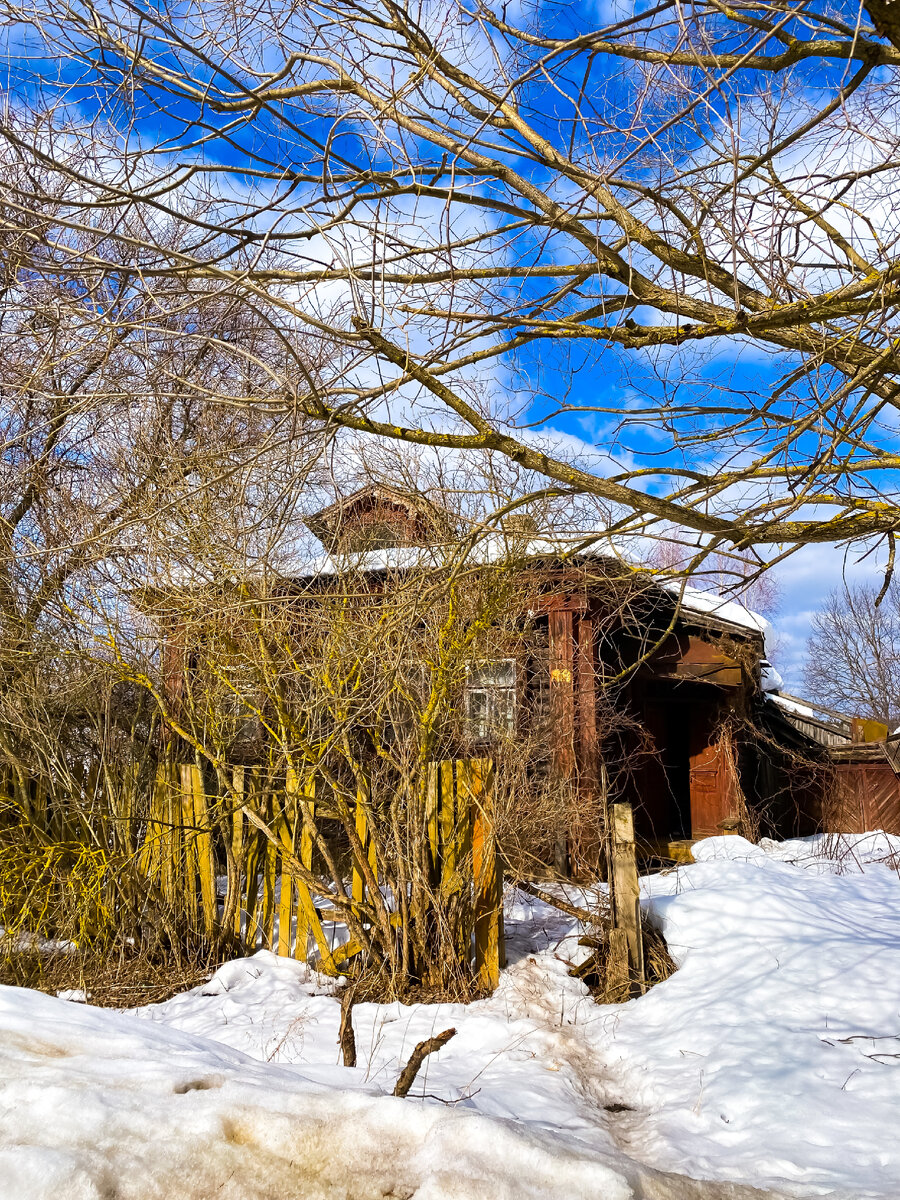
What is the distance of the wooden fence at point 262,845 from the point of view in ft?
22.1

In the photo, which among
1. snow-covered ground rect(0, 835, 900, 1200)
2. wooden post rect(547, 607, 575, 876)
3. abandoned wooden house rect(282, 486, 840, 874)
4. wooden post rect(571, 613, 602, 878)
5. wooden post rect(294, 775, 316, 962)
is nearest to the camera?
snow-covered ground rect(0, 835, 900, 1200)

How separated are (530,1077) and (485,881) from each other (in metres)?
1.83

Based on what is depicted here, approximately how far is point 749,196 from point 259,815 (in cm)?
590

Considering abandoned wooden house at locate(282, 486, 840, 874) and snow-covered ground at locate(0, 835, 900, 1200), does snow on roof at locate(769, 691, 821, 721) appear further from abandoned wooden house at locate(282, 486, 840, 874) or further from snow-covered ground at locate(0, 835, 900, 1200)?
snow-covered ground at locate(0, 835, 900, 1200)

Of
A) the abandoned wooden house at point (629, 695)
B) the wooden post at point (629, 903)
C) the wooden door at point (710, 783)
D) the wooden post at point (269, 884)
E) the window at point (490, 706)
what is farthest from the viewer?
the wooden door at point (710, 783)

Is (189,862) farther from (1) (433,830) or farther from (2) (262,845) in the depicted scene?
(1) (433,830)

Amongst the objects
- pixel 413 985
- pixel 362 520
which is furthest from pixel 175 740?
pixel 413 985

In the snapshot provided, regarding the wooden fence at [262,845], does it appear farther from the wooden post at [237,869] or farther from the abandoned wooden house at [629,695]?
the abandoned wooden house at [629,695]

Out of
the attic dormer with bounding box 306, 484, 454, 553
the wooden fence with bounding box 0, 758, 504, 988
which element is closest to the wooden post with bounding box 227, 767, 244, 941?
the wooden fence with bounding box 0, 758, 504, 988

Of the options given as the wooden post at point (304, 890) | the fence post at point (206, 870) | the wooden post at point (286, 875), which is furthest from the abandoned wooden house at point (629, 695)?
the fence post at point (206, 870)

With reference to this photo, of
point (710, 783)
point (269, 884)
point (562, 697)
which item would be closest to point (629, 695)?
point (710, 783)

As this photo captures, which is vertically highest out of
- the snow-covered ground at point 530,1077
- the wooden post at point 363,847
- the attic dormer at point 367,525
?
the attic dormer at point 367,525

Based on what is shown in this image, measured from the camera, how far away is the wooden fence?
6742mm

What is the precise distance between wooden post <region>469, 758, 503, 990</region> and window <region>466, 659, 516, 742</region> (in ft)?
4.41
